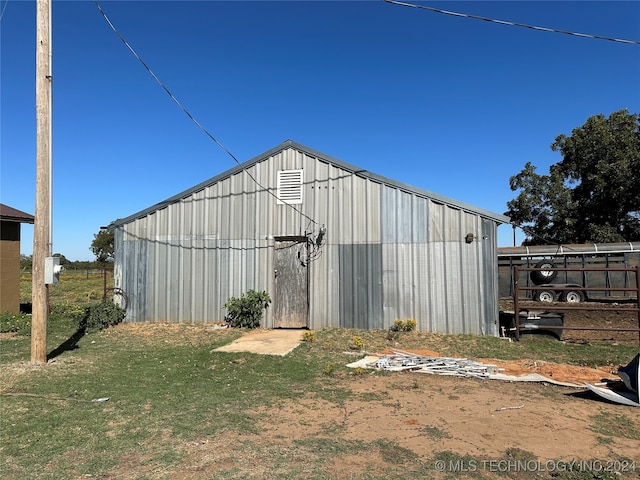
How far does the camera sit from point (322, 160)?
1105 cm

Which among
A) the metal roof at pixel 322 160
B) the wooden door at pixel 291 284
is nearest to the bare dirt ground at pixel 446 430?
the metal roof at pixel 322 160

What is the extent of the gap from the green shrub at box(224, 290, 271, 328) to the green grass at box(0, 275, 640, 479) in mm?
1332

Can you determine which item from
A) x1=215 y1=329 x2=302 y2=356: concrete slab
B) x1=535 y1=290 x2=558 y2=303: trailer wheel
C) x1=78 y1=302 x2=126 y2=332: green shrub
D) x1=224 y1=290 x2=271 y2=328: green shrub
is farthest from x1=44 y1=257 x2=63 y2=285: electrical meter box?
x1=535 y1=290 x2=558 y2=303: trailer wheel

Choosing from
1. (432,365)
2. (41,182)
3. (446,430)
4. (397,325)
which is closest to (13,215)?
(41,182)

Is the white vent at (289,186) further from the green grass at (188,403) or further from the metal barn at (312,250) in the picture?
the green grass at (188,403)

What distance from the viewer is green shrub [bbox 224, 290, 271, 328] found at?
10930mm

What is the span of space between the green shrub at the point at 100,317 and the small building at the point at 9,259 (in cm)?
329

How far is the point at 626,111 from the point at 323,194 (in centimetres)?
2188

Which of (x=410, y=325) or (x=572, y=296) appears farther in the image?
(x=572, y=296)

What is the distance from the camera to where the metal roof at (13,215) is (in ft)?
41.1

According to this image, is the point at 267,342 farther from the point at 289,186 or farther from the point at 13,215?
the point at 13,215

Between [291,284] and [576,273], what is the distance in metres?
11.3

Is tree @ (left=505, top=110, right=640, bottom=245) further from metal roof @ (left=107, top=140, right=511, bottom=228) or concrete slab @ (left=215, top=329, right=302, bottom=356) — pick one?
concrete slab @ (left=215, top=329, right=302, bottom=356)

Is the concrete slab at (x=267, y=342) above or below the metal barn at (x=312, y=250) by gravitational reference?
below
